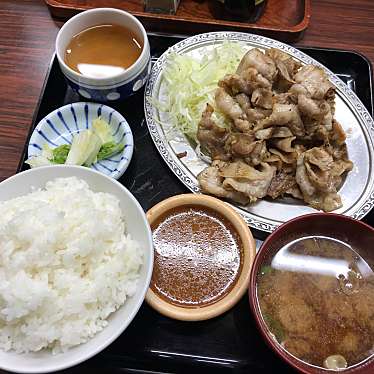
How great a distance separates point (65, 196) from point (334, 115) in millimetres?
1465

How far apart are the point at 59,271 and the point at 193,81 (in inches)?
53.5

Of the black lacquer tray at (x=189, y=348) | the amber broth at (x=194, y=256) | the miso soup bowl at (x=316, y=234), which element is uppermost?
the miso soup bowl at (x=316, y=234)

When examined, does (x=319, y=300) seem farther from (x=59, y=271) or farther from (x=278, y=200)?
(x=59, y=271)

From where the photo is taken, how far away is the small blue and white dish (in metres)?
2.25

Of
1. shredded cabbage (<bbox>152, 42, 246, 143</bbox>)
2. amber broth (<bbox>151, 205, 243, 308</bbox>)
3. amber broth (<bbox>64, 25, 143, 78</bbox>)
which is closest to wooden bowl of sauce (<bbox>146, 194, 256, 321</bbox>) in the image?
amber broth (<bbox>151, 205, 243, 308</bbox>)

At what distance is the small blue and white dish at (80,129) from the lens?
225 centimetres

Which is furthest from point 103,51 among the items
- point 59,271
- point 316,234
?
point 316,234

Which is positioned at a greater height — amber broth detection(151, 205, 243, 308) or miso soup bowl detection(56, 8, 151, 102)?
miso soup bowl detection(56, 8, 151, 102)

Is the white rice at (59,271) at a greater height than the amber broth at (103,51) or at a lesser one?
lesser

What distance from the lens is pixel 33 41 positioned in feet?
→ 9.24

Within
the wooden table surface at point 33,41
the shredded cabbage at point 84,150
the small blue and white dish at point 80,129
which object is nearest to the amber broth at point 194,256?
the small blue and white dish at point 80,129

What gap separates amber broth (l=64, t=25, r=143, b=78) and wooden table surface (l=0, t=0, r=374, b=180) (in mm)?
381

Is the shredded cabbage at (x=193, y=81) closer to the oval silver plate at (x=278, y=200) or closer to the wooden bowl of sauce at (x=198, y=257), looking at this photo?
the oval silver plate at (x=278, y=200)

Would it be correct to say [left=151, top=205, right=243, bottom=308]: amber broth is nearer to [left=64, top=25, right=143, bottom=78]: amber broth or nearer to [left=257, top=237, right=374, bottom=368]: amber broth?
[left=257, top=237, right=374, bottom=368]: amber broth
